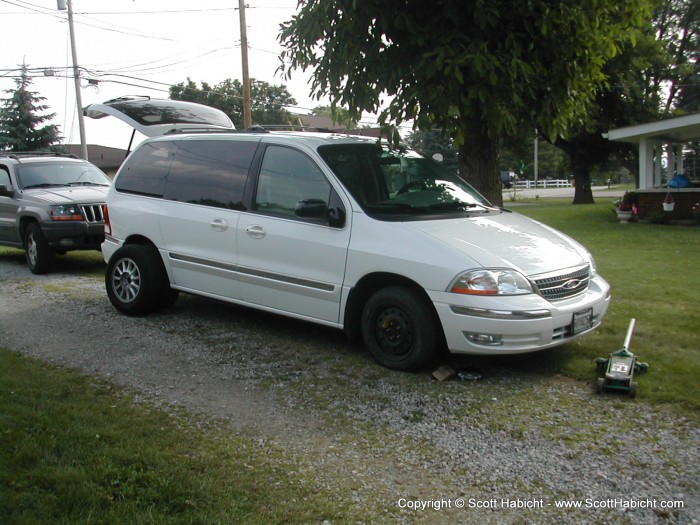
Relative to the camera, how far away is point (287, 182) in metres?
6.17

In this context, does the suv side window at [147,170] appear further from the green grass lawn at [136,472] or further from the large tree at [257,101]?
the large tree at [257,101]

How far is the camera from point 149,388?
5.14m

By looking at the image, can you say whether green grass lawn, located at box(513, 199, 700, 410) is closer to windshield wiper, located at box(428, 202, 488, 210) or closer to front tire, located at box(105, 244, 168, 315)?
windshield wiper, located at box(428, 202, 488, 210)

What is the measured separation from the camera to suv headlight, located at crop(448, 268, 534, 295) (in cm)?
498

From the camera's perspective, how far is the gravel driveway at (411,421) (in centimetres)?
353

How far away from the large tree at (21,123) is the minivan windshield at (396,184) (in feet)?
140

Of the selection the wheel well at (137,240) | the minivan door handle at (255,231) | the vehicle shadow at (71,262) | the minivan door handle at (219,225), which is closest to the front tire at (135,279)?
the wheel well at (137,240)

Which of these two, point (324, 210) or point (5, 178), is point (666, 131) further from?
point (5, 178)

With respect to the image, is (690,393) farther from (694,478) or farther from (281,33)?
(281,33)

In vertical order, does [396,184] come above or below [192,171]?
below

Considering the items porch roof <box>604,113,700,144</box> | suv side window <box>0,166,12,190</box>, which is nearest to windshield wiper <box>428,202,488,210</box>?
suv side window <box>0,166,12,190</box>

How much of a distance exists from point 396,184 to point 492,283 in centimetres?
154

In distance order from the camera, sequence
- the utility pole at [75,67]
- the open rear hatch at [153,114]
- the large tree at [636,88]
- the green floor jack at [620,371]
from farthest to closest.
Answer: the large tree at [636,88] < the utility pole at [75,67] < the open rear hatch at [153,114] < the green floor jack at [620,371]

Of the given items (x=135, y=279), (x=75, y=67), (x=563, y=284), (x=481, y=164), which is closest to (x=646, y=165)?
(x=481, y=164)
